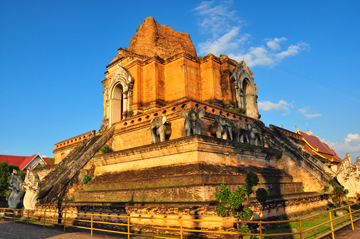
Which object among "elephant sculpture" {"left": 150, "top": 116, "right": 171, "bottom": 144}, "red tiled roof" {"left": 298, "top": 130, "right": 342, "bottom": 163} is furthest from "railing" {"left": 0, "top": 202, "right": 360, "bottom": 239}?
"red tiled roof" {"left": 298, "top": 130, "right": 342, "bottom": 163}

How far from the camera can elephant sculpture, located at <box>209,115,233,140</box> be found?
13127 mm

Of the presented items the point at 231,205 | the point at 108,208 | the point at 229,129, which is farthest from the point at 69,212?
the point at 229,129

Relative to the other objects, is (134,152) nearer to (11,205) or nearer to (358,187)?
→ (11,205)

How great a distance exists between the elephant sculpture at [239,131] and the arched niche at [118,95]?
6718mm

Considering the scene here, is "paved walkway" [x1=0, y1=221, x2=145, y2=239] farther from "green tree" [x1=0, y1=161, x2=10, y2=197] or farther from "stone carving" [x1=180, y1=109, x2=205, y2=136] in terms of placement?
"green tree" [x1=0, y1=161, x2=10, y2=197]

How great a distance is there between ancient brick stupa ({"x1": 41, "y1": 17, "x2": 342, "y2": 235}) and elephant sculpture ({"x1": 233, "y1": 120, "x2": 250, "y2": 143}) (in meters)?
0.05

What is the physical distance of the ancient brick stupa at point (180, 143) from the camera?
1004 centimetres

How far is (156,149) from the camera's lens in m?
11.8

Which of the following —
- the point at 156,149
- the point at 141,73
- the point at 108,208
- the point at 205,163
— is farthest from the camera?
the point at 141,73

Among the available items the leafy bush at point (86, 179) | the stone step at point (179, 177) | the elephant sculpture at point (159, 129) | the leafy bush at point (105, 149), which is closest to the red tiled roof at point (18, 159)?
the leafy bush at point (105, 149)

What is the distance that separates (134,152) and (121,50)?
978 cm

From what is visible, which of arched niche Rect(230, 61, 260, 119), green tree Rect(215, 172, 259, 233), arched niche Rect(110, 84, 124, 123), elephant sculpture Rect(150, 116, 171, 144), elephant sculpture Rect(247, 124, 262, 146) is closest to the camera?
green tree Rect(215, 172, 259, 233)

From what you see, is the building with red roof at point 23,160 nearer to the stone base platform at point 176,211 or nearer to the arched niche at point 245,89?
the arched niche at point 245,89

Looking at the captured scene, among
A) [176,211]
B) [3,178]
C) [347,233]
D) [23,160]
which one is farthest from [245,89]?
[23,160]
